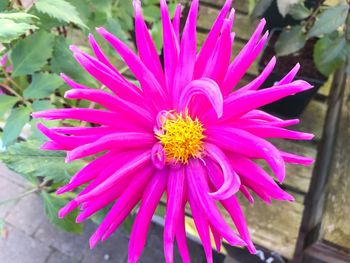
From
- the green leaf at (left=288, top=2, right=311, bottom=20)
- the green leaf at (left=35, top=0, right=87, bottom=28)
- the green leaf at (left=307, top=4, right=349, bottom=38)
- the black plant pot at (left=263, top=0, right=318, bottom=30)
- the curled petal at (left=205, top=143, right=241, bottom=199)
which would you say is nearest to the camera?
the curled petal at (left=205, top=143, right=241, bottom=199)

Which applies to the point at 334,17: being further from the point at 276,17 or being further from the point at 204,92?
the point at 204,92

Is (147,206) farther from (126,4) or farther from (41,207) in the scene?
(41,207)

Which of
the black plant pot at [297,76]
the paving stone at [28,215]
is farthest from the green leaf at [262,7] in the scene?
the paving stone at [28,215]

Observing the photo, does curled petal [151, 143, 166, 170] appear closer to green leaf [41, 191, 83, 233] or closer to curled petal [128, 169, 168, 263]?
curled petal [128, 169, 168, 263]

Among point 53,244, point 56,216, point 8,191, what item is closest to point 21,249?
point 53,244

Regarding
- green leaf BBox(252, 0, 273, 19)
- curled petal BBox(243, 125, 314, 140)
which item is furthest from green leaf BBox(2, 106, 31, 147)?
green leaf BBox(252, 0, 273, 19)
